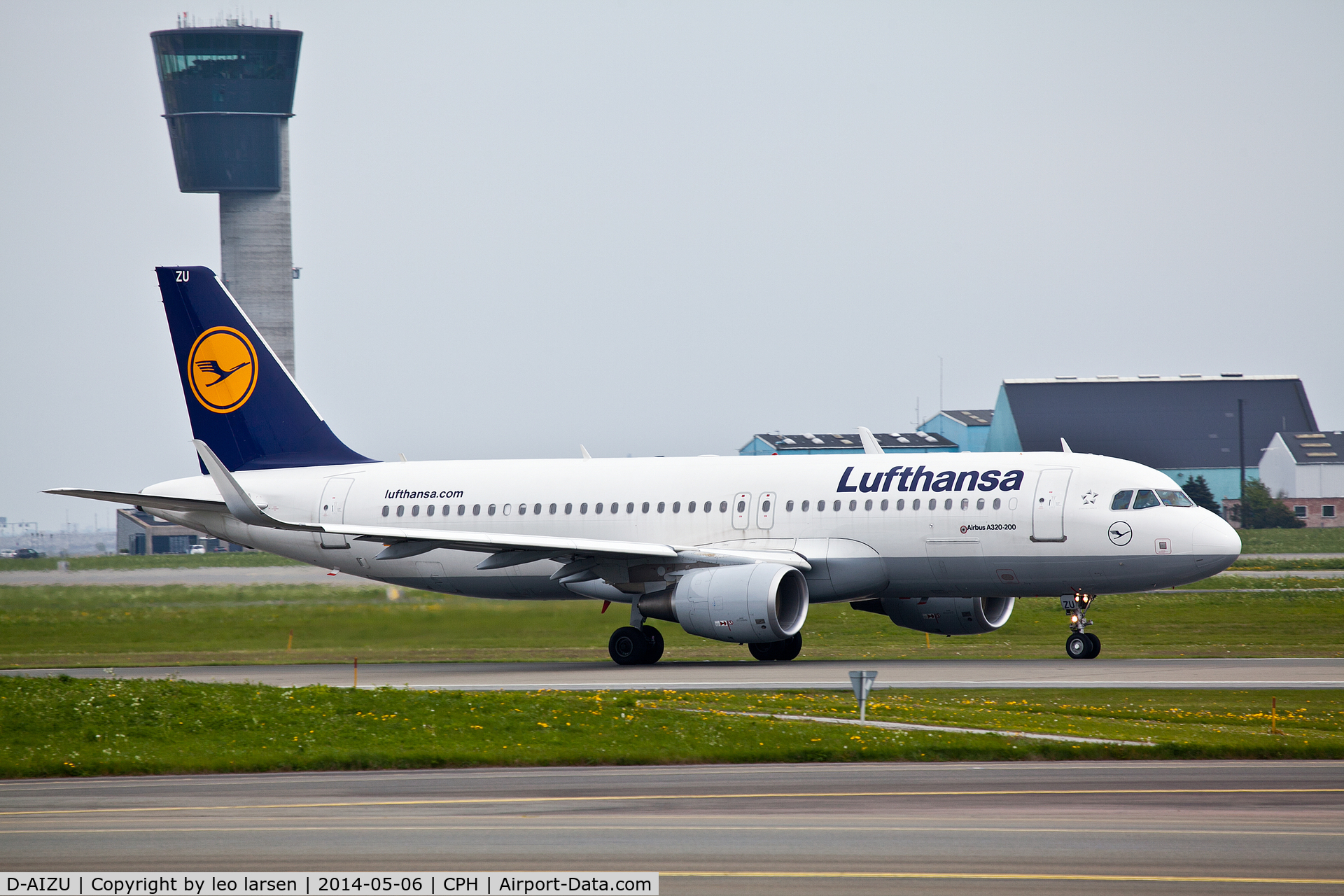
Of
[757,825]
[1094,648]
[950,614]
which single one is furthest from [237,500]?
[757,825]

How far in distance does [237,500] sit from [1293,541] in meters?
73.3

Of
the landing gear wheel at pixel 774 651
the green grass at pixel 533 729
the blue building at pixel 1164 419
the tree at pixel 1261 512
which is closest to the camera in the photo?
the green grass at pixel 533 729

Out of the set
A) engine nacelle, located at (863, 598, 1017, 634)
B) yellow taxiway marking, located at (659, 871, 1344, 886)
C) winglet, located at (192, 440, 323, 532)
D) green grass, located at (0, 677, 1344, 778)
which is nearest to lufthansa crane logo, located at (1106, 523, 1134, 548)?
engine nacelle, located at (863, 598, 1017, 634)

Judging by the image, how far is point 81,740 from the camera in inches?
809

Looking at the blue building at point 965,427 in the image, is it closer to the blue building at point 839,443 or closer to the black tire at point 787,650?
the blue building at point 839,443

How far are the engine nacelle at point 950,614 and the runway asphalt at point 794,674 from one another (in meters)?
1.06

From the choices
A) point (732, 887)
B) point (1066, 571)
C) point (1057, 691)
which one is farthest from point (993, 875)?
point (1066, 571)

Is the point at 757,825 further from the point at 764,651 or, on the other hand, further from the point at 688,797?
the point at 764,651

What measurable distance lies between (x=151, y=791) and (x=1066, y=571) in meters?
20.3

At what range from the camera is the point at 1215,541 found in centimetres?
3148

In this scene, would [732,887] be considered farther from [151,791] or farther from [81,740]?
[81,740]

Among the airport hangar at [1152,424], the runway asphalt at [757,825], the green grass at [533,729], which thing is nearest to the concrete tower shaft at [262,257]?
the airport hangar at [1152,424]

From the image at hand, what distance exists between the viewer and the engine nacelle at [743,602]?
3144 centimetres

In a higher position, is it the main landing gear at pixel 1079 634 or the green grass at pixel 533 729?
the main landing gear at pixel 1079 634
